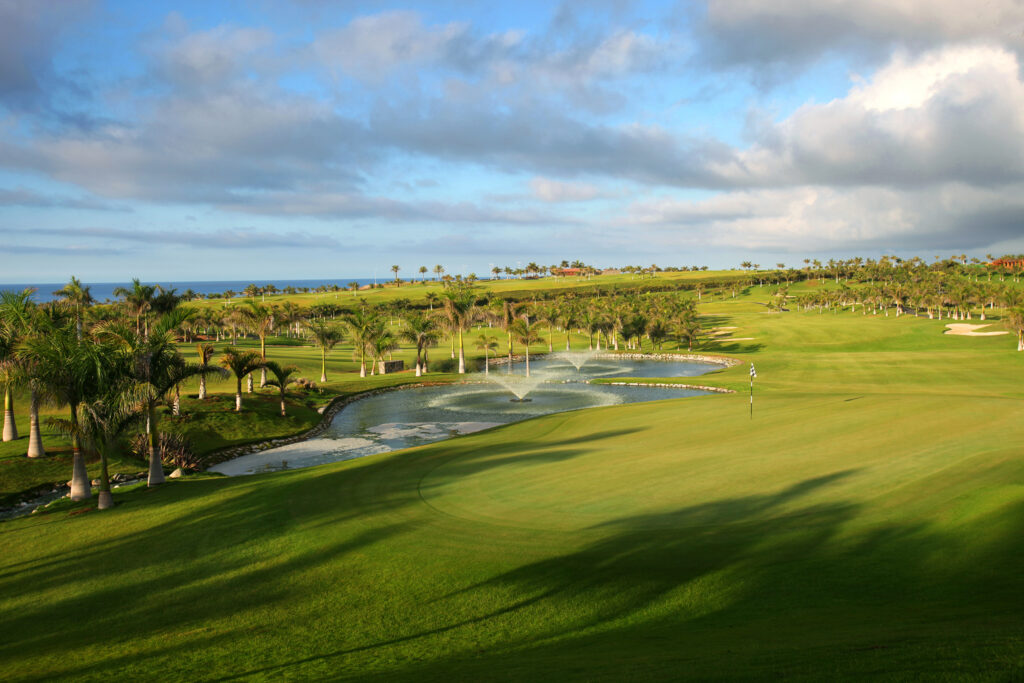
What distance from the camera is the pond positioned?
3658 centimetres

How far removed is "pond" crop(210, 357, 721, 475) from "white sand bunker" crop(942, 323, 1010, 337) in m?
47.9

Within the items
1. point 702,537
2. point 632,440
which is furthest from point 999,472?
point 632,440

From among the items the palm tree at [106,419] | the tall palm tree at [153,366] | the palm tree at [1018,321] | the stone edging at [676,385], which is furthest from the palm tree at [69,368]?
the palm tree at [1018,321]

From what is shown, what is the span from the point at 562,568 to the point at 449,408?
129 ft

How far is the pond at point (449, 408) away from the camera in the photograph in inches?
1440

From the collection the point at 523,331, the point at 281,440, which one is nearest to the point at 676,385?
the point at 523,331

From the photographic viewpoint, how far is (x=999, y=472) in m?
16.8

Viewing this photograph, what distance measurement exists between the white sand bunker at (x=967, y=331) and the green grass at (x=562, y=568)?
3433 inches

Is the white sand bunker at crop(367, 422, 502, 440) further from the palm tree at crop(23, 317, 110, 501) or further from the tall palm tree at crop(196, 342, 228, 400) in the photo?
the palm tree at crop(23, 317, 110, 501)

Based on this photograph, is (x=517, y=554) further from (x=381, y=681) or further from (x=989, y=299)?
(x=989, y=299)

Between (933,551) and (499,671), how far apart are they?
358 inches

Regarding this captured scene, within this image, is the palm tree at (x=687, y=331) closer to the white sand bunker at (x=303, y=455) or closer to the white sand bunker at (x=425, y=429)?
the white sand bunker at (x=425, y=429)

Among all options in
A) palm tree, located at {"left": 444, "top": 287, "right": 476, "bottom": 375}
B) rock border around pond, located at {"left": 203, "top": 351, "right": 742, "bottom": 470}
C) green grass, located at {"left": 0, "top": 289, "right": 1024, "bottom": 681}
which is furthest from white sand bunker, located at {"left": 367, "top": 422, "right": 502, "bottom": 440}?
palm tree, located at {"left": 444, "top": 287, "right": 476, "bottom": 375}

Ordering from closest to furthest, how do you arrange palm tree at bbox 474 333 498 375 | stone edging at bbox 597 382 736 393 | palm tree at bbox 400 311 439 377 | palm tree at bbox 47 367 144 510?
palm tree at bbox 47 367 144 510, stone edging at bbox 597 382 736 393, palm tree at bbox 400 311 439 377, palm tree at bbox 474 333 498 375
